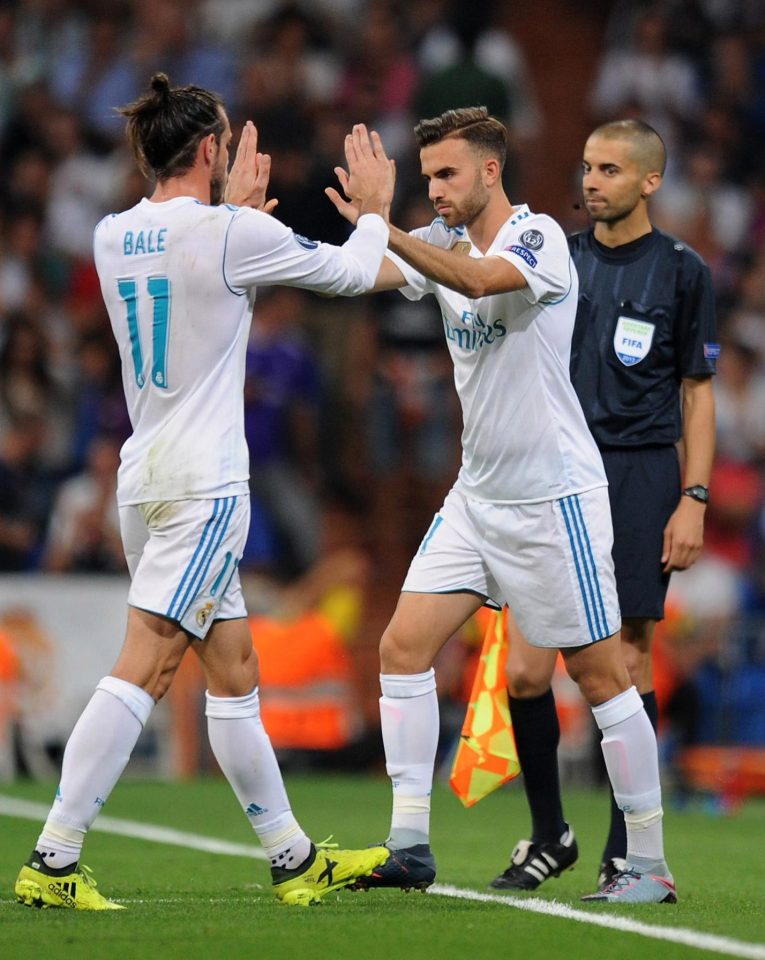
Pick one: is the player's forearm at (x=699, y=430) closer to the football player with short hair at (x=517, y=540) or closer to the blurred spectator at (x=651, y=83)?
the football player with short hair at (x=517, y=540)

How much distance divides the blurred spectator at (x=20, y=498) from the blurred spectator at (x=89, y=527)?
4.7 inches

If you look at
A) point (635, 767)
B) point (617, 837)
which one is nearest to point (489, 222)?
point (635, 767)

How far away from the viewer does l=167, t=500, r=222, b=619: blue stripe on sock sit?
471 cm

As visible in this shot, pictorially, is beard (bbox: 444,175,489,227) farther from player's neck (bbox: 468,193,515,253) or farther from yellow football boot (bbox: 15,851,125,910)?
yellow football boot (bbox: 15,851,125,910)

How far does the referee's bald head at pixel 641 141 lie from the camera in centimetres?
577

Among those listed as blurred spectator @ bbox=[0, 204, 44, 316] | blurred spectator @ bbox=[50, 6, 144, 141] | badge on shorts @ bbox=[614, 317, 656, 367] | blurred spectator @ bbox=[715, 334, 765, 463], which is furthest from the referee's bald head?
blurred spectator @ bbox=[50, 6, 144, 141]

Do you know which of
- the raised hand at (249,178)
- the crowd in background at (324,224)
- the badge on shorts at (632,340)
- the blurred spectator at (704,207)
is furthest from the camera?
the blurred spectator at (704,207)

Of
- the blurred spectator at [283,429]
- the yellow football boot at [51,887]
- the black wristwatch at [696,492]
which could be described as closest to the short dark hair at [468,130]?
the black wristwatch at [696,492]

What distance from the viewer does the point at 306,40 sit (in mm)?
14703

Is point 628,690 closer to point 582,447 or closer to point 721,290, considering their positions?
point 582,447

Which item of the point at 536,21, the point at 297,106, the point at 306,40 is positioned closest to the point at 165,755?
the point at 297,106

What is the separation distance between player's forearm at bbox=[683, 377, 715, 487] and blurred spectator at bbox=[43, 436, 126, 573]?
6540 millimetres

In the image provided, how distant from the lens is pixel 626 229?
232 inches

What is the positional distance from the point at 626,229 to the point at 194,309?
176cm
